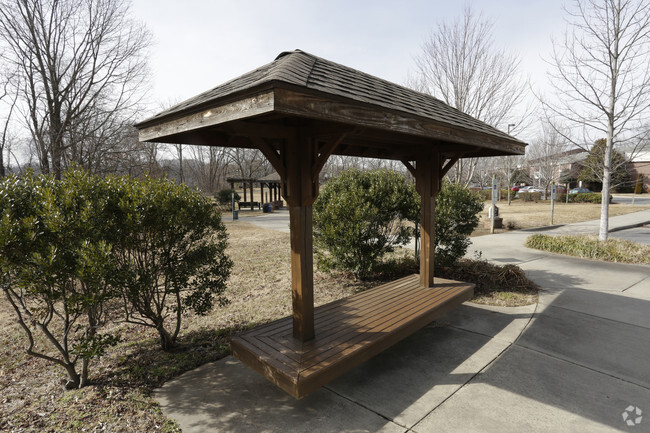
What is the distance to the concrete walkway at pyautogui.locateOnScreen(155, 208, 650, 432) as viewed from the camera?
2686 mm

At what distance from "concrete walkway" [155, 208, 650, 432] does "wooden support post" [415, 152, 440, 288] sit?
0.79 m

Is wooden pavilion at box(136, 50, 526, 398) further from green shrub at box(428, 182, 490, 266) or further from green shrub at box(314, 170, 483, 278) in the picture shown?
green shrub at box(428, 182, 490, 266)

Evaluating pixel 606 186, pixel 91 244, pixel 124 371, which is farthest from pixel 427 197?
pixel 606 186

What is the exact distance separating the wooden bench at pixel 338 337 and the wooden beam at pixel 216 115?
2.03 meters

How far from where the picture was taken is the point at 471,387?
3.13m

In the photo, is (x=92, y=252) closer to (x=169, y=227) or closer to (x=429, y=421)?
(x=169, y=227)

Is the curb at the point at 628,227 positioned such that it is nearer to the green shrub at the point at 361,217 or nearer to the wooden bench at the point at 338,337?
the green shrub at the point at 361,217

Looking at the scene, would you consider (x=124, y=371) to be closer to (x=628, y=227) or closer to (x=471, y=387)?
(x=471, y=387)

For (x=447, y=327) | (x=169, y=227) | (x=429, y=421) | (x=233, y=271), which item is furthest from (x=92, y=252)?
(x=233, y=271)

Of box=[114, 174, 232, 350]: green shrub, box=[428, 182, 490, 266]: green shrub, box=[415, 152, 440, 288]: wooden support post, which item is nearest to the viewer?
box=[114, 174, 232, 350]: green shrub

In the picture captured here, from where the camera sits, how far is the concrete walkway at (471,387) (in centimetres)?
269

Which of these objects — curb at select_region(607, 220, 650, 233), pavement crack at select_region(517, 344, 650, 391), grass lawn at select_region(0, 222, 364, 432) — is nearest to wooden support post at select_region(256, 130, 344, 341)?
grass lawn at select_region(0, 222, 364, 432)

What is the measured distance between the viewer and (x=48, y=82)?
37.6 feet

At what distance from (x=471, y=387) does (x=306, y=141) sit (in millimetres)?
2798
